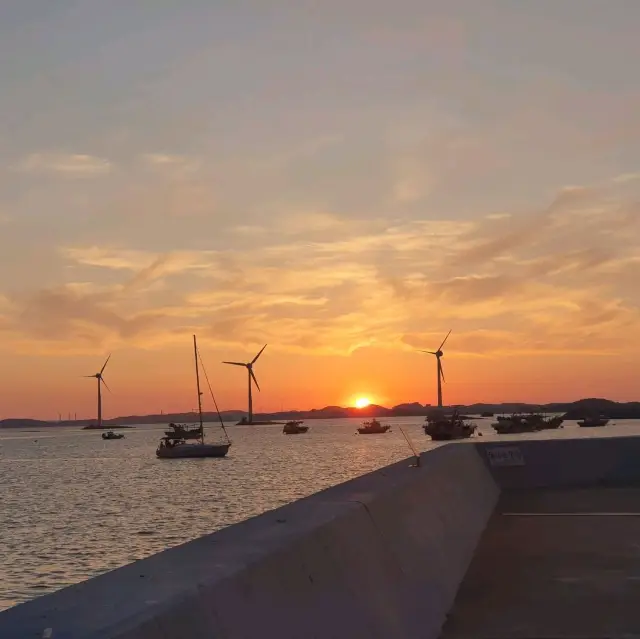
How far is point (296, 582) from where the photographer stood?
676 cm

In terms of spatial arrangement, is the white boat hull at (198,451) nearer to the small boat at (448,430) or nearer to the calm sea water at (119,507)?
the calm sea water at (119,507)

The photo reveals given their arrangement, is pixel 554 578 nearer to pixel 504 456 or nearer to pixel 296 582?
pixel 296 582

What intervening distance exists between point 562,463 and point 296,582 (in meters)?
18.9

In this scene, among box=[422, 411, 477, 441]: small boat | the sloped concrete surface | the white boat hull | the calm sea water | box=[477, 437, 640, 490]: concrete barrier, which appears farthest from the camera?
box=[422, 411, 477, 441]: small boat

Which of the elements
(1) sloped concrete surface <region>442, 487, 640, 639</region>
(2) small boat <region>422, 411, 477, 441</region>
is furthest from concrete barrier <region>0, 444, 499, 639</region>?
(2) small boat <region>422, 411, 477, 441</region>

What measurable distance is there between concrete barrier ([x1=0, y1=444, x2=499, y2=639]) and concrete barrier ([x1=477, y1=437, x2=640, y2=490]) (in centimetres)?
1112

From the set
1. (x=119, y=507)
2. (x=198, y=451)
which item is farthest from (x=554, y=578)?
(x=198, y=451)

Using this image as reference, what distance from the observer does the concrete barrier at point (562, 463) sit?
23.8 metres

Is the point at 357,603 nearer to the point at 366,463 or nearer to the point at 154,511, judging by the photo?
the point at 154,511

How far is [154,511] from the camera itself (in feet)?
229

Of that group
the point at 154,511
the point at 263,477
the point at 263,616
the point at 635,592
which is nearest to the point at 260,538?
the point at 263,616

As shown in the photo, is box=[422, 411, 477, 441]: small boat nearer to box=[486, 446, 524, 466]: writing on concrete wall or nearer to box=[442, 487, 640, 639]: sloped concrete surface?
box=[486, 446, 524, 466]: writing on concrete wall

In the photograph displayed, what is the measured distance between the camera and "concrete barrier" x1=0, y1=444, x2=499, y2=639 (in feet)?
16.2

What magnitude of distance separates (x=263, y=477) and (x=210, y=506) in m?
32.6
